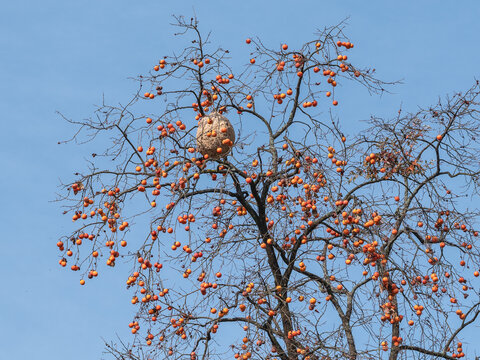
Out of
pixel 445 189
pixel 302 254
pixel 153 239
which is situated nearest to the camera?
pixel 153 239

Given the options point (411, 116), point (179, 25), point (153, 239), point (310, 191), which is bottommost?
point (153, 239)

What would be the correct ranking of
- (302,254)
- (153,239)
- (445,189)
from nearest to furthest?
(153,239) < (302,254) < (445,189)

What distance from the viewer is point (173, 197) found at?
9.80 m

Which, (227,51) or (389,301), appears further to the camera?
(227,51)

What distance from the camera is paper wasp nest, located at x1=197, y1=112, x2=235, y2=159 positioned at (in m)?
9.90

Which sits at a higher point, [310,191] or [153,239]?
[310,191]

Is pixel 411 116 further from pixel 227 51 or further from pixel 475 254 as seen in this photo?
pixel 227 51

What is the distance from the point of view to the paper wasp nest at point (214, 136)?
32.5 ft

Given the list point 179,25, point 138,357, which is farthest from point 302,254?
point 179,25

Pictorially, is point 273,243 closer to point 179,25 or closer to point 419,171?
point 419,171

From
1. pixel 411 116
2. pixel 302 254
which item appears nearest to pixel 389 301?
pixel 302 254

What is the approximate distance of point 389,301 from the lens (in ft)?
32.1

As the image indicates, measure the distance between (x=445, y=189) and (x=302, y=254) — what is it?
243 cm

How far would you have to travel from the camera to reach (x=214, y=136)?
9867 mm
